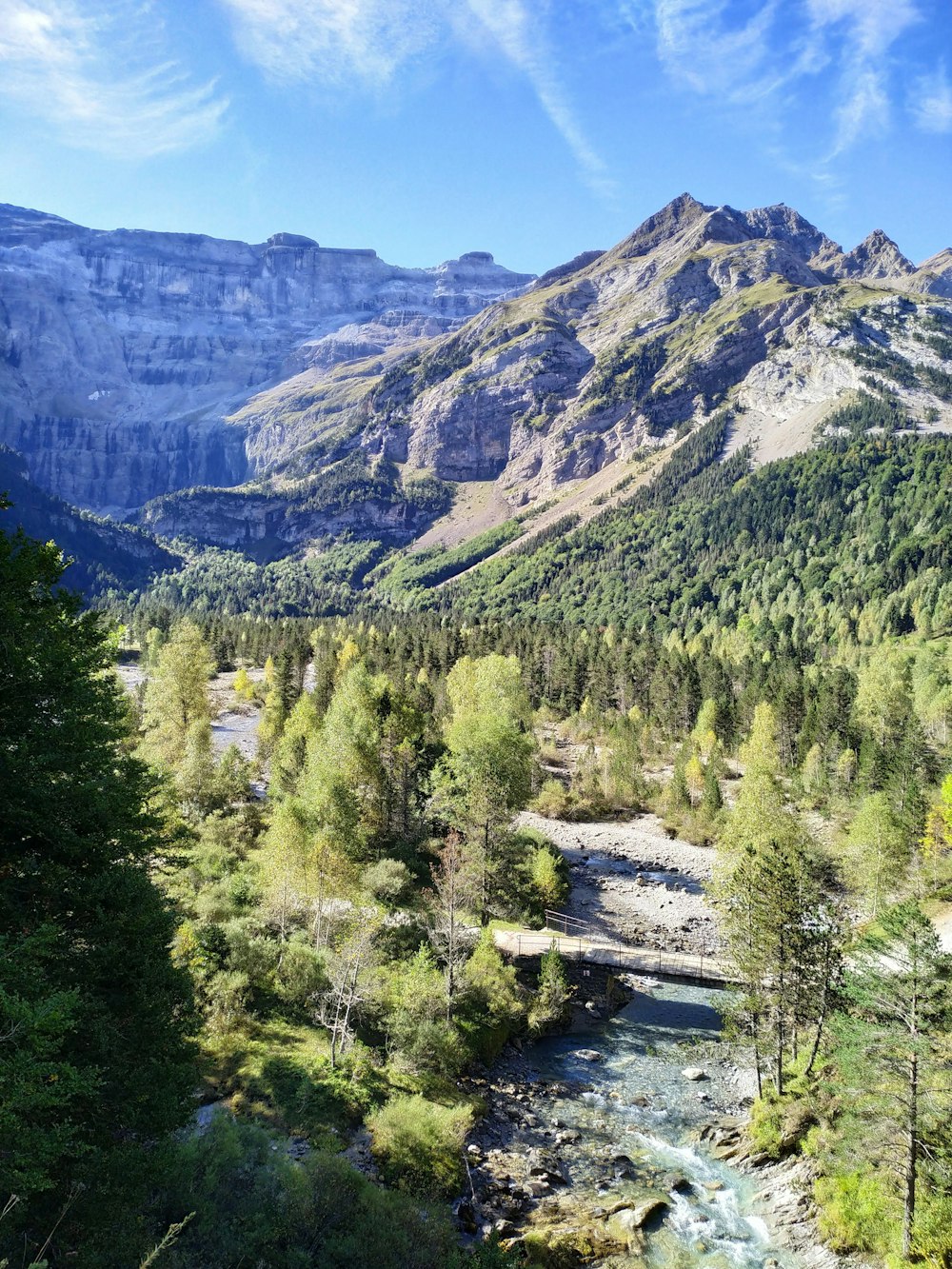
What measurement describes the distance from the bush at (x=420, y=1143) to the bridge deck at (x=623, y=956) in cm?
1616

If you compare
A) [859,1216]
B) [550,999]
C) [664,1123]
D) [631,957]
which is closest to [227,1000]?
[550,999]

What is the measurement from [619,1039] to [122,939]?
101 feet

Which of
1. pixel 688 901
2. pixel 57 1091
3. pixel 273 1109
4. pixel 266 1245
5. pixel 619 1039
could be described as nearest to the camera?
pixel 57 1091

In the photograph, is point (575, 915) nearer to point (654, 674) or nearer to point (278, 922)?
point (278, 922)

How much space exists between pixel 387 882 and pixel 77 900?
1176 inches

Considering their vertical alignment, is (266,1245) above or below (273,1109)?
above

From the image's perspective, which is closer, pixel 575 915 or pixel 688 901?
pixel 575 915

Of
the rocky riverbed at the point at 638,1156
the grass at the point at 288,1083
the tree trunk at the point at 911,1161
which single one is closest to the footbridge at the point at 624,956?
the rocky riverbed at the point at 638,1156

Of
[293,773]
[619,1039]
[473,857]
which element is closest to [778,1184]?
[619,1039]

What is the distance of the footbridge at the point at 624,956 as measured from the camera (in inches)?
1652

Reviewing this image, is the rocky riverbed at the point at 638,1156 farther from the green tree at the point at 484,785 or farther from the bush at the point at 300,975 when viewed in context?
the green tree at the point at 484,785

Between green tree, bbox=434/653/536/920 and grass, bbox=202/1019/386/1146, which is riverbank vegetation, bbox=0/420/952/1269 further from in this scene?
green tree, bbox=434/653/536/920

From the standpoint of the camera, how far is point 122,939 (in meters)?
17.5

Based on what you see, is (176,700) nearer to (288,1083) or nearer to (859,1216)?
(288,1083)
